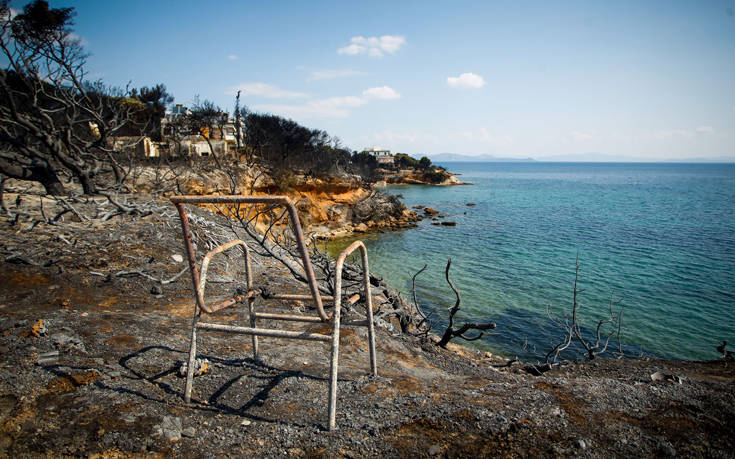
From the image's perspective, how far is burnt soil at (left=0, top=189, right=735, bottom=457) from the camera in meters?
2.19

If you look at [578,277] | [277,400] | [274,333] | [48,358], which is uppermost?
[274,333]

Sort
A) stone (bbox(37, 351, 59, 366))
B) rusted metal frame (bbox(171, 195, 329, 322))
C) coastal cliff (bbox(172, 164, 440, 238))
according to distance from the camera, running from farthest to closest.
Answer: coastal cliff (bbox(172, 164, 440, 238)), stone (bbox(37, 351, 59, 366)), rusted metal frame (bbox(171, 195, 329, 322))

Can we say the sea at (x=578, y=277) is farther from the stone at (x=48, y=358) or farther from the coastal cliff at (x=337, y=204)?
the stone at (x=48, y=358)

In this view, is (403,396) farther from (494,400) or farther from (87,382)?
(87,382)

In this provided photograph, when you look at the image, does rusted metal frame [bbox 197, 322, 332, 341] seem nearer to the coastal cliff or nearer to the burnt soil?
the burnt soil

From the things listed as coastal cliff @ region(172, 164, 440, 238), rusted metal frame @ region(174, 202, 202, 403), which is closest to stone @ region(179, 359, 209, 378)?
rusted metal frame @ region(174, 202, 202, 403)

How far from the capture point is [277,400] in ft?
9.14

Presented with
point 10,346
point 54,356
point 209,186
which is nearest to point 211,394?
point 54,356

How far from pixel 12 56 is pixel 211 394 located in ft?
40.4

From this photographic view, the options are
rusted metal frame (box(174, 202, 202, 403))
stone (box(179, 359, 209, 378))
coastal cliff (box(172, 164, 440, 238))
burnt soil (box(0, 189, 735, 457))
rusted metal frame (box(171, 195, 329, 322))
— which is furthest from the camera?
coastal cliff (box(172, 164, 440, 238))

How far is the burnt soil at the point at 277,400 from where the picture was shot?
219cm

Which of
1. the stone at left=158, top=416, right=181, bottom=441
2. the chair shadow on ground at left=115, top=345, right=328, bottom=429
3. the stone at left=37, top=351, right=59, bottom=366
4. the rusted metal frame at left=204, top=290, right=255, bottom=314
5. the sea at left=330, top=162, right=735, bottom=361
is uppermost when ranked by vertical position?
the rusted metal frame at left=204, top=290, right=255, bottom=314

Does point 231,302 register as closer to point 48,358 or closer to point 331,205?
point 48,358

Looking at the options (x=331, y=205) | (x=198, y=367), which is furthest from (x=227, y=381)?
(x=331, y=205)
